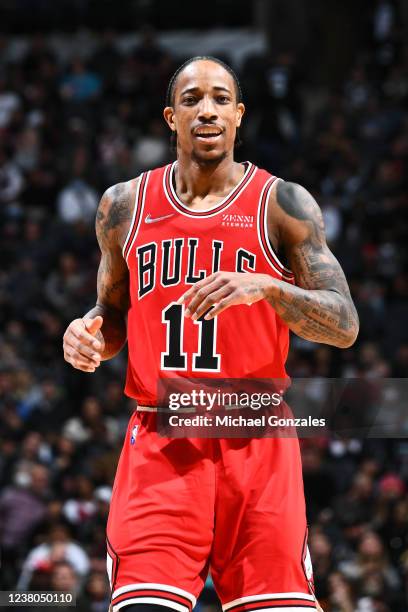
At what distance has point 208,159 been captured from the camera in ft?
15.7

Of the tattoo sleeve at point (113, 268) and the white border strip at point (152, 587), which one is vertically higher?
the tattoo sleeve at point (113, 268)

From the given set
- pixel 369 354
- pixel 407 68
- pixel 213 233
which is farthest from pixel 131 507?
pixel 407 68

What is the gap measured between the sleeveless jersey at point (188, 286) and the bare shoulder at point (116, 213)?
0.14m

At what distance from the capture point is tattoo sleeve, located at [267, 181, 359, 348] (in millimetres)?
4430

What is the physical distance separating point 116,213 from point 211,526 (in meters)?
1.41

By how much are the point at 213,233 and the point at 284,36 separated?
1318 cm

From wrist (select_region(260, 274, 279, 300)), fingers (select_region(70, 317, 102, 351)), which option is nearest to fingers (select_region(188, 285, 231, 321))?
wrist (select_region(260, 274, 279, 300))

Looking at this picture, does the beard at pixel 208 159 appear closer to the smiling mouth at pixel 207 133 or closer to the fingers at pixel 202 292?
the smiling mouth at pixel 207 133

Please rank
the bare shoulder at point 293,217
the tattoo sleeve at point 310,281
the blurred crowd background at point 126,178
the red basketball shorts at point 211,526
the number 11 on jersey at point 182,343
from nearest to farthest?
the red basketball shorts at point 211,526, the tattoo sleeve at point 310,281, the number 11 on jersey at point 182,343, the bare shoulder at point 293,217, the blurred crowd background at point 126,178

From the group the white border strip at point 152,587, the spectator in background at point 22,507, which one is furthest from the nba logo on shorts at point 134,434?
the spectator in background at point 22,507

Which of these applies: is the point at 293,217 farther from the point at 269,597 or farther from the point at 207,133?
the point at 269,597

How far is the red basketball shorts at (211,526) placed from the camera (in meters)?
4.31

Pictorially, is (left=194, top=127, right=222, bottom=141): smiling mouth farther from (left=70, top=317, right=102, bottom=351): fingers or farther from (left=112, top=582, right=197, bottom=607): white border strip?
(left=112, top=582, right=197, bottom=607): white border strip

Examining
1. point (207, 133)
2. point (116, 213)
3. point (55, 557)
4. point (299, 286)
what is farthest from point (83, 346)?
point (55, 557)
